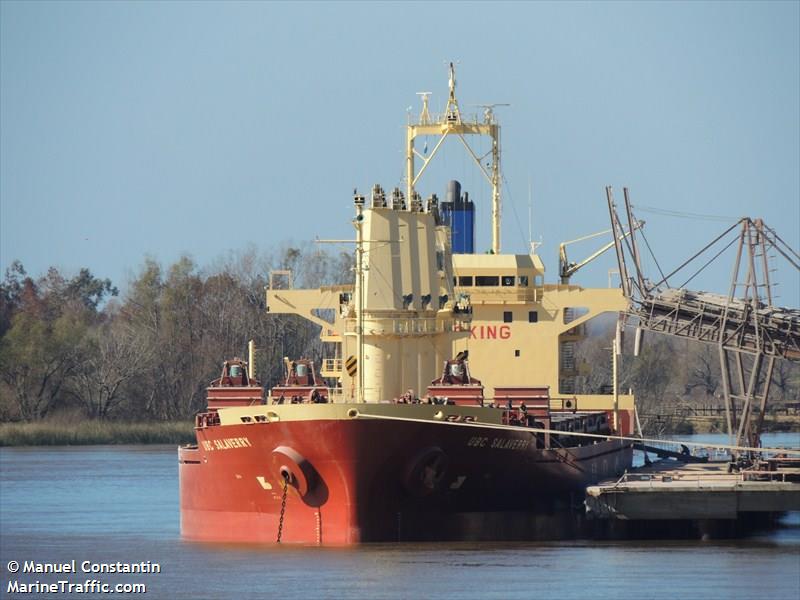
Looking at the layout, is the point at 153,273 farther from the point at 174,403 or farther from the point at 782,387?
the point at 782,387

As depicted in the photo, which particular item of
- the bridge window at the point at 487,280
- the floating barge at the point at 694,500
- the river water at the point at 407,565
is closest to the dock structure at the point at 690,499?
the floating barge at the point at 694,500

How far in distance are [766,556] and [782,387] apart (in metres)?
79.0

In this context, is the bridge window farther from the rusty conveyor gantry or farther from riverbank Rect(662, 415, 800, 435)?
riverbank Rect(662, 415, 800, 435)

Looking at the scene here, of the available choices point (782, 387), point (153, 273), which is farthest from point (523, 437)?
point (782, 387)

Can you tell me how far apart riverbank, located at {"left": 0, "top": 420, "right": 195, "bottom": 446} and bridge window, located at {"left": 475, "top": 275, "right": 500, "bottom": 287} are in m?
39.8

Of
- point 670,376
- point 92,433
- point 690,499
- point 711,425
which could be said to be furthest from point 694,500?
point 670,376

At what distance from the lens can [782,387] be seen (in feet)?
399

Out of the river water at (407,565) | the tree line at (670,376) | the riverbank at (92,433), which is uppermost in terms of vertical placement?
the tree line at (670,376)

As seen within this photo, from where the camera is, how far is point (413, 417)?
45.0 metres

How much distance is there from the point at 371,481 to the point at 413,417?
5.85ft

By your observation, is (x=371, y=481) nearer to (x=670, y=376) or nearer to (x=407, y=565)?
(x=407, y=565)

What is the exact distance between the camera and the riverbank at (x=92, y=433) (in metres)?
94.6

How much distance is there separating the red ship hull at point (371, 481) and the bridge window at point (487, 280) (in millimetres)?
9866

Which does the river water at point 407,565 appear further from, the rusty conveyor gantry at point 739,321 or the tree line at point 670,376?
the tree line at point 670,376
